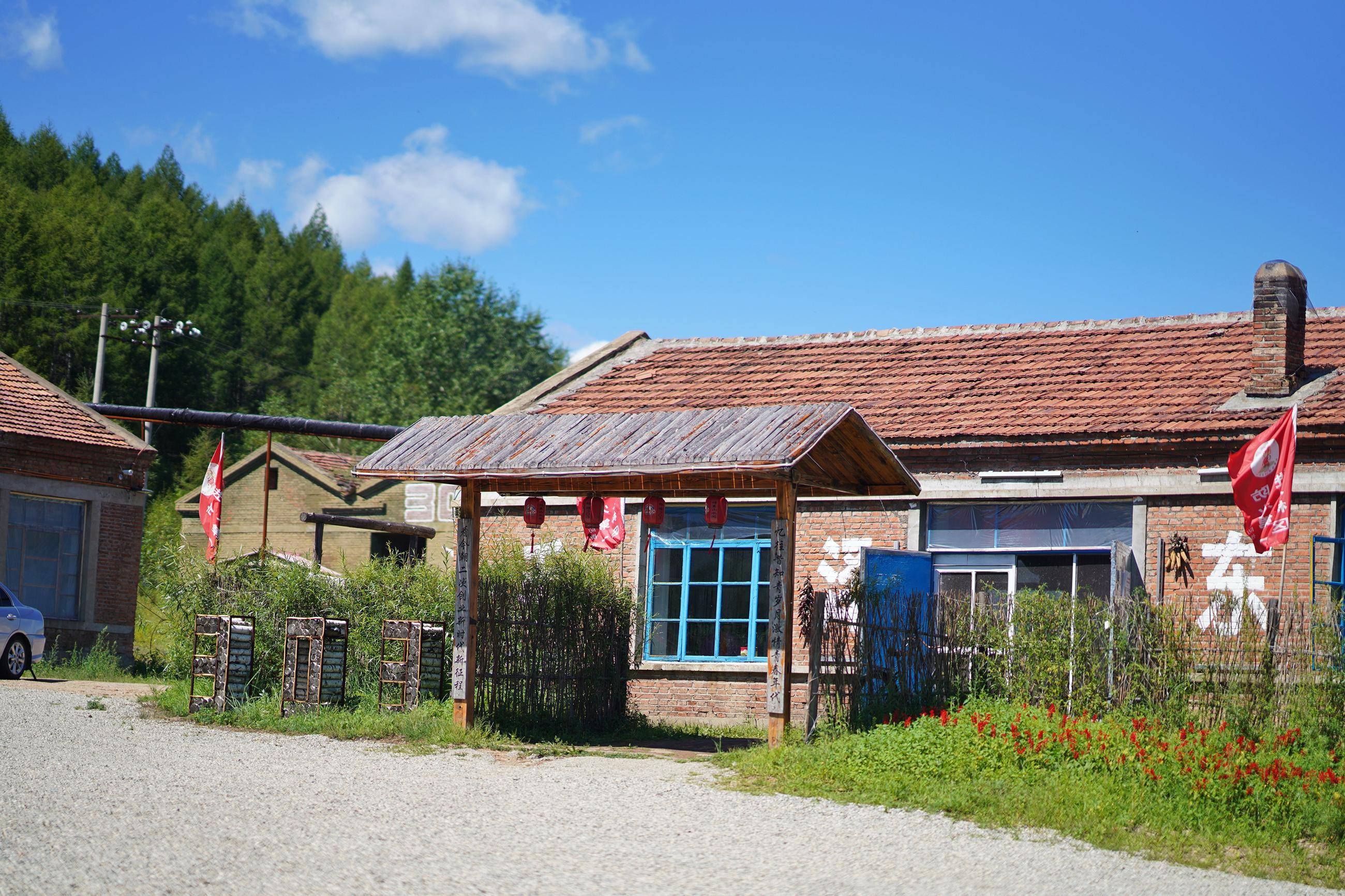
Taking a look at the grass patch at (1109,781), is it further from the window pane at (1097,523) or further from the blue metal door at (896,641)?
the window pane at (1097,523)

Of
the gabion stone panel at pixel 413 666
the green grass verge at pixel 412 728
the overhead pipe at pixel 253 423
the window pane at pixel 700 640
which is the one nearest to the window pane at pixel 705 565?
the window pane at pixel 700 640

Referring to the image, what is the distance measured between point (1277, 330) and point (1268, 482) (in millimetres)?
3000

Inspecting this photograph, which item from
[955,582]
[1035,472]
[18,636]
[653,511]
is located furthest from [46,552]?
[1035,472]

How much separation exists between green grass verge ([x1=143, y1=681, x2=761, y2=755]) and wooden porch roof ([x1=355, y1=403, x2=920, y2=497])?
7.88 ft

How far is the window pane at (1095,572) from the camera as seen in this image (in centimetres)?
1511

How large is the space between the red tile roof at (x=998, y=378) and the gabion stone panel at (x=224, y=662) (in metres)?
6.50

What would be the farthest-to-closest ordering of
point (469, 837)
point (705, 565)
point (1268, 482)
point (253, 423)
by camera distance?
point (253, 423)
point (705, 565)
point (1268, 482)
point (469, 837)

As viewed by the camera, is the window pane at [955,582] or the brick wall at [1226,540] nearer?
the brick wall at [1226,540]

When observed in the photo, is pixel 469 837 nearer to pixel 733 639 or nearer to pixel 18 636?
pixel 733 639

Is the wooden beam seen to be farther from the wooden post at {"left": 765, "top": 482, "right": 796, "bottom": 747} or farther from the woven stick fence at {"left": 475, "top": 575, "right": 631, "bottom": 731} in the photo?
the wooden post at {"left": 765, "top": 482, "right": 796, "bottom": 747}

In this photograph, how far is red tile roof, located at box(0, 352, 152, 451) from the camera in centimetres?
2186

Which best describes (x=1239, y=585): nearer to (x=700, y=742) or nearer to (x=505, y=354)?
(x=700, y=742)

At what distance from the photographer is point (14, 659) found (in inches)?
748

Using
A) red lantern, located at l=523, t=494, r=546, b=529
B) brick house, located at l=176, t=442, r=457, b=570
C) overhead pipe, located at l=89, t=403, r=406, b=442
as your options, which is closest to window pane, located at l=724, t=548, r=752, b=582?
red lantern, located at l=523, t=494, r=546, b=529
